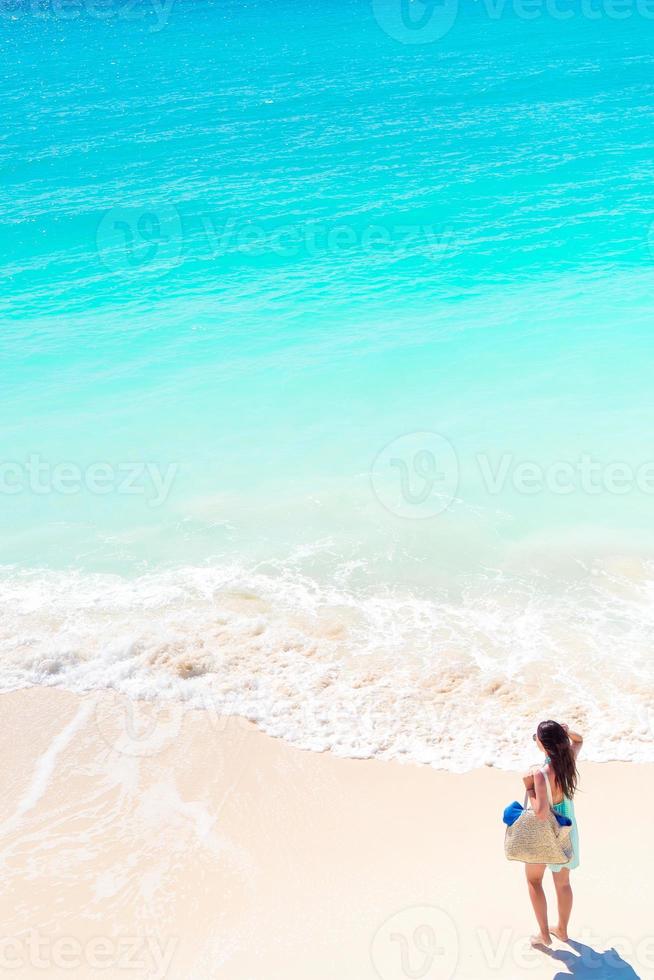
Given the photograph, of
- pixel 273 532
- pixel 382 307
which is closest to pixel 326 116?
pixel 382 307

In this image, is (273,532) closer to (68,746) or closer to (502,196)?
(68,746)

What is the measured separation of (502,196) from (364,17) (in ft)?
104

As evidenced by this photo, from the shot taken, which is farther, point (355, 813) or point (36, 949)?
point (355, 813)

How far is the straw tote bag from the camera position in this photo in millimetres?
5051

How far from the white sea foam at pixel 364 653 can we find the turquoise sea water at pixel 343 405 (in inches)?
1.4

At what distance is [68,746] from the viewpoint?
7516 millimetres

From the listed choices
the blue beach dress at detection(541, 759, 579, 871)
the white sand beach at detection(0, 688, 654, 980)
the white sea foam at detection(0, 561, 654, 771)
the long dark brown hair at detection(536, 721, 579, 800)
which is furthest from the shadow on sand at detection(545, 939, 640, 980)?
the white sea foam at detection(0, 561, 654, 771)

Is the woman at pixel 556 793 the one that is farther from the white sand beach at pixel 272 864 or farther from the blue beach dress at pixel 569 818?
the white sand beach at pixel 272 864

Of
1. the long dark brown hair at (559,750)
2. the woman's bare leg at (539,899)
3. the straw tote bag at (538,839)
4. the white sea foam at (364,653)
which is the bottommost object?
the woman's bare leg at (539,899)

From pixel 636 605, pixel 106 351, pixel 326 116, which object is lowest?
pixel 636 605

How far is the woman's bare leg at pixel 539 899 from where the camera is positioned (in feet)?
17.2

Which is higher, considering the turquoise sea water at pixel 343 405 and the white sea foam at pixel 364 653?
the turquoise sea water at pixel 343 405

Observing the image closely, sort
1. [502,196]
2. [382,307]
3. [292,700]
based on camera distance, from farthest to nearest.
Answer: [502,196], [382,307], [292,700]

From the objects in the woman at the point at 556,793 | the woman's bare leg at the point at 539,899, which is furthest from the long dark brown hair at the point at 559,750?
the woman's bare leg at the point at 539,899
